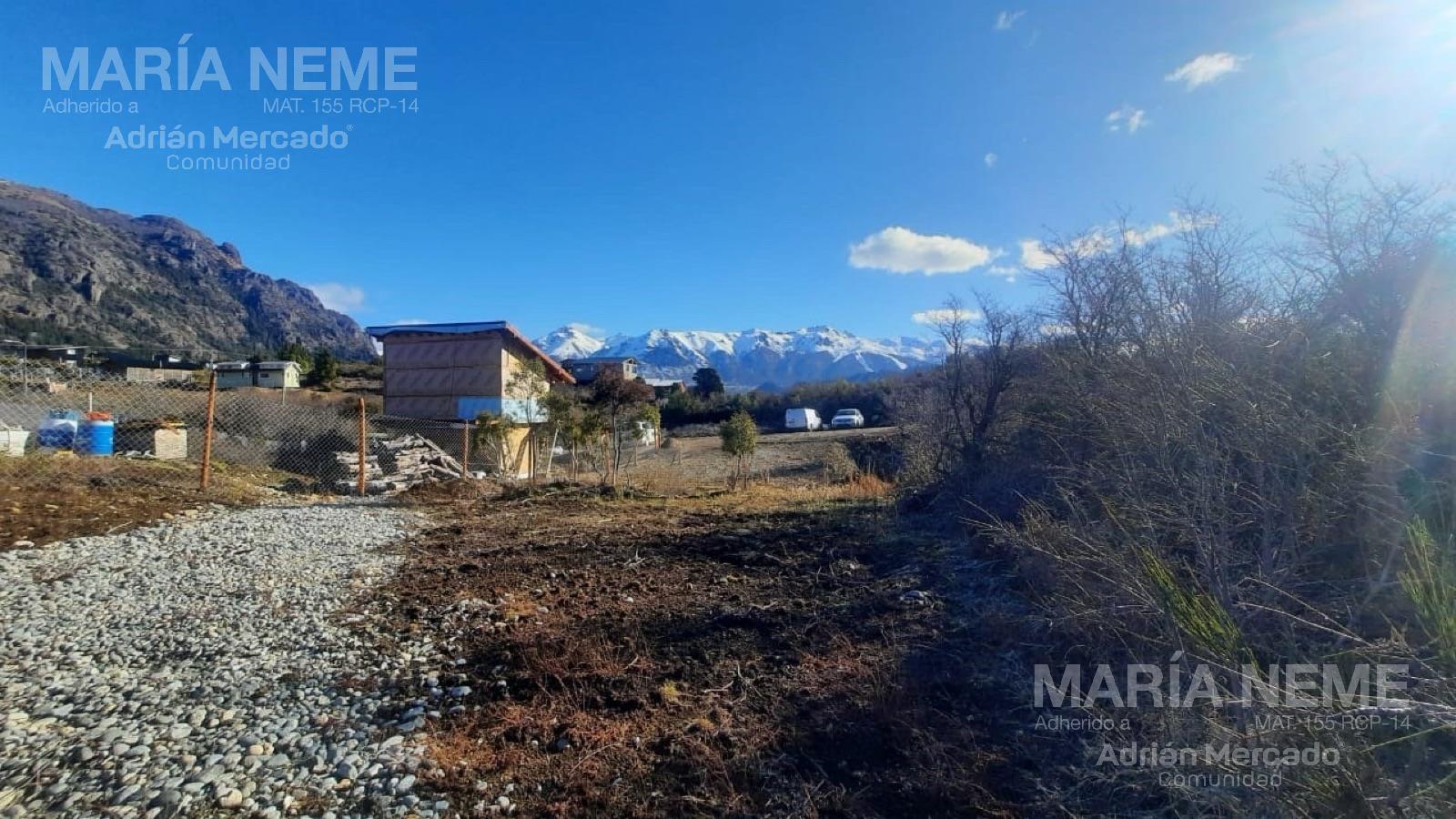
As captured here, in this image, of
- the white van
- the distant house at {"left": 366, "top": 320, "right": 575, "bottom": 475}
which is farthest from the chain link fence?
the white van

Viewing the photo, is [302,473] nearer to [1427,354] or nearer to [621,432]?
[621,432]

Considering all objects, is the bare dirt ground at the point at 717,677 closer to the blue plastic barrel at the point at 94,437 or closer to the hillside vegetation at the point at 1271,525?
the hillside vegetation at the point at 1271,525

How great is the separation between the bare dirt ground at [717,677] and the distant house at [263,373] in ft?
147

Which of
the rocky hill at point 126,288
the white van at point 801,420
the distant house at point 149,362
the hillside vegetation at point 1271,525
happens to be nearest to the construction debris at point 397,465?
the hillside vegetation at point 1271,525

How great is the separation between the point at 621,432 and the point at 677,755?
44.8 ft

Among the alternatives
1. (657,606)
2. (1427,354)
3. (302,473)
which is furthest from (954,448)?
(302,473)

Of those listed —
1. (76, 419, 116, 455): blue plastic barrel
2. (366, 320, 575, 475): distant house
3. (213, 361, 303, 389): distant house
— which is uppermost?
(213, 361, 303, 389): distant house

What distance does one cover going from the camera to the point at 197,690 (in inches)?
125

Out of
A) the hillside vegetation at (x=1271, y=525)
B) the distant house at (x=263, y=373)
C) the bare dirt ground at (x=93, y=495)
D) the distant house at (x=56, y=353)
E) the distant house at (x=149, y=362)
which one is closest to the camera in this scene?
the hillside vegetation at (x=1271, y=525)

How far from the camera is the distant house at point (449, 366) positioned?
22.9 m

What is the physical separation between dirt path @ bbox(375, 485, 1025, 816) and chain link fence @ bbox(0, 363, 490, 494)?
265 inches

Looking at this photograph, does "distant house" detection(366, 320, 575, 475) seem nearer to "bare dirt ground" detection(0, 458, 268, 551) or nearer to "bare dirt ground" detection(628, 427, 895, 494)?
"bare dirt ground" detection(628, 427, 895, 494)

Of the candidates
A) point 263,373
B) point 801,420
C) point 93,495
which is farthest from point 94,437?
point 263,373

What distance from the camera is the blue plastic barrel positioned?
10.8 meters
